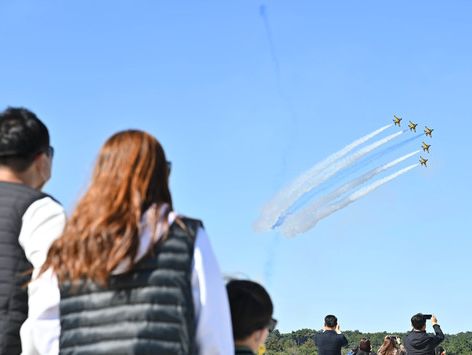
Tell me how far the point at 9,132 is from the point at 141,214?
52.4 inches

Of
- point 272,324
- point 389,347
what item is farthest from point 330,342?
point 272,324

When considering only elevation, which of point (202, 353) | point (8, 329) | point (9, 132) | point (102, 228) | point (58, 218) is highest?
point (9, 132)

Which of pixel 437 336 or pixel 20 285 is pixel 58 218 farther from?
pixel 437 336

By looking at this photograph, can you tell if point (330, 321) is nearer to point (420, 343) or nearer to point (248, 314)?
point (420, 343)

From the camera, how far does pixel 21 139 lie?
4.31 metres

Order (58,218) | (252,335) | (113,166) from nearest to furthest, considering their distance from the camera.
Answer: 1. (113,166)
2. (252,335)
3. (58,218)

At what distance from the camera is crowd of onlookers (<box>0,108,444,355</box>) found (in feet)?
10.6

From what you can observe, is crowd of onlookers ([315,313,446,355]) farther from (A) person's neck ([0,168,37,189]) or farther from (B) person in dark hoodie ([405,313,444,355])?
(A) person's neck ([0,168,37,189])

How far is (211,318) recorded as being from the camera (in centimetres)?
321

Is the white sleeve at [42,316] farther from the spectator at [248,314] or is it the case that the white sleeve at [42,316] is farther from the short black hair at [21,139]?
the spectator at [248,314]

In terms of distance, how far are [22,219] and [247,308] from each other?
131cm

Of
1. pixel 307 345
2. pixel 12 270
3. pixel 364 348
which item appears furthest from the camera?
pixel 307 345

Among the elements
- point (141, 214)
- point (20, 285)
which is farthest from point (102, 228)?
point (20, 285)

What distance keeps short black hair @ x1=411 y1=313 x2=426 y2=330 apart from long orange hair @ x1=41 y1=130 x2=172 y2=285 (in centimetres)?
1006
